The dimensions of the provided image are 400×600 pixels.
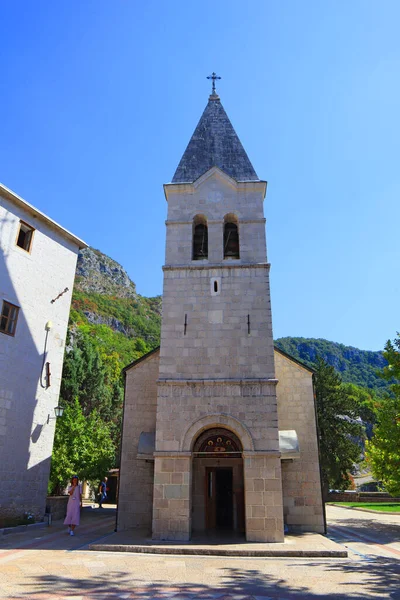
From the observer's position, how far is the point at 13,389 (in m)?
17.3

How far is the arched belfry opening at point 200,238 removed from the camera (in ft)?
60.0

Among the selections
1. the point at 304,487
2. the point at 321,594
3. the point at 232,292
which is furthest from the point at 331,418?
the point at 321,594

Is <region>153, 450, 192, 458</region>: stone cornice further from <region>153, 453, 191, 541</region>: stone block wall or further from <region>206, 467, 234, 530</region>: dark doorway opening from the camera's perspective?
<region>206, 467, 234, 530</region>: dark doorway opening

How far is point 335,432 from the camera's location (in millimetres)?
40875

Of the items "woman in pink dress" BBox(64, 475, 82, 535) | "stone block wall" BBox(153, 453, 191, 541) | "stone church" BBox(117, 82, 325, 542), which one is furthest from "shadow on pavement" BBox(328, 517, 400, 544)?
"woman in pink dress" BBox(64, 475, 82, 535)

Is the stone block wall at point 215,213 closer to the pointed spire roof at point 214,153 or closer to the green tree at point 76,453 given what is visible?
the pointed spire roof at point 214,153

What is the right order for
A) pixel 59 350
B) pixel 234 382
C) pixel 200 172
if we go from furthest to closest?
pixel 59 350, pixel 200 172, pixel 234 382

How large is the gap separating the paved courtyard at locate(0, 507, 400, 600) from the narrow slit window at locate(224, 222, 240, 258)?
1123 cm

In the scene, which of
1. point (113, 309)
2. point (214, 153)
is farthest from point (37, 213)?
point (113, 309)

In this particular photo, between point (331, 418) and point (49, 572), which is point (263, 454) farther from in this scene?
point (331, 418)

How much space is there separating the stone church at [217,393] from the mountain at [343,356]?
474 ft

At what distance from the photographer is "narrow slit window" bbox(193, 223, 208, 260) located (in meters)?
18.3

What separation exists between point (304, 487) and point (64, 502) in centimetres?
1166

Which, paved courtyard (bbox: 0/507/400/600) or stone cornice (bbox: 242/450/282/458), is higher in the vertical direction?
stone cornice (bbox: 242/450/282/458)
